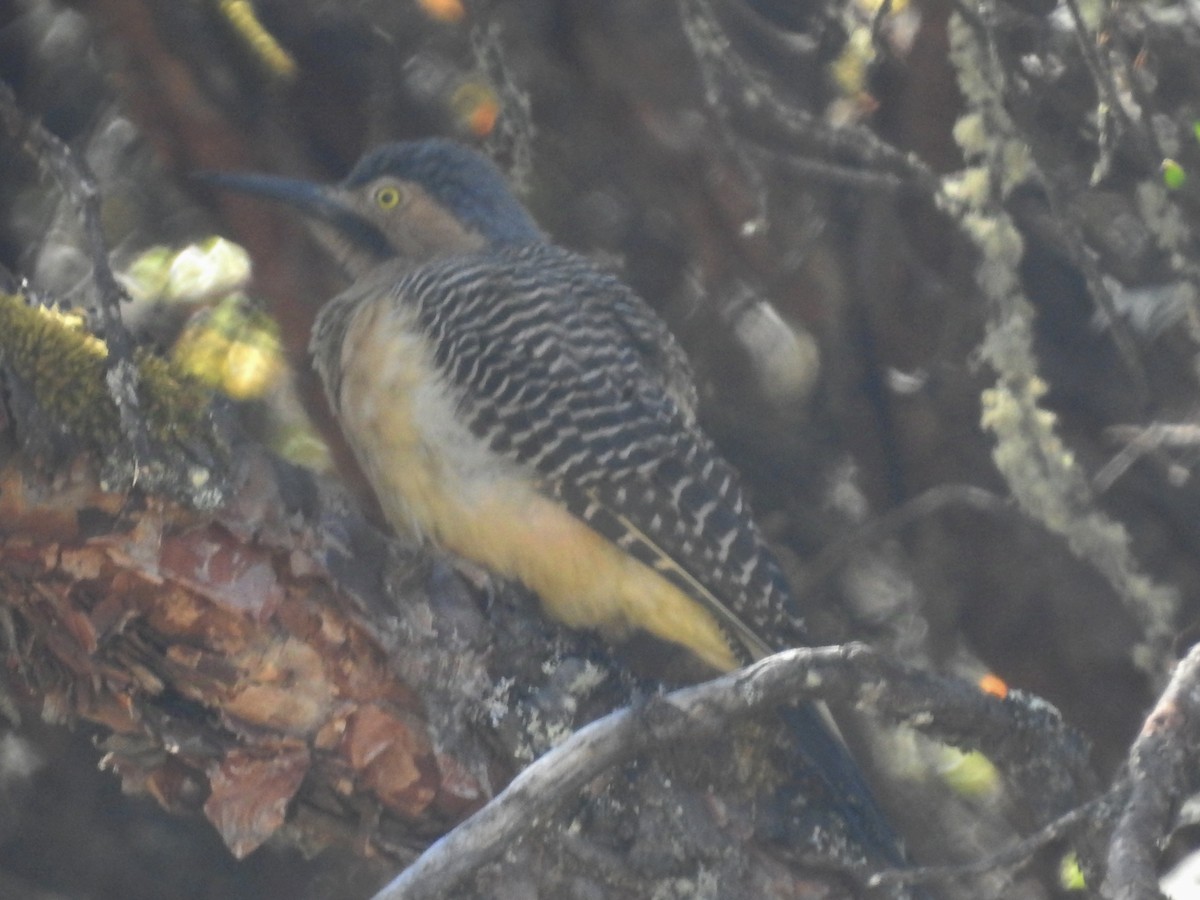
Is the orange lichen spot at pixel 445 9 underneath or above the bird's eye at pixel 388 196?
above

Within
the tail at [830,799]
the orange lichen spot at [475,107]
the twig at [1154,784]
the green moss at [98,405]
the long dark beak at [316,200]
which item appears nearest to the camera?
the twig at [1154,784]

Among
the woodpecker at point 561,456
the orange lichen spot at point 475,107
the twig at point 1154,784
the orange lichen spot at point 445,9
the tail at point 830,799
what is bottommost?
the tail at point 830,799

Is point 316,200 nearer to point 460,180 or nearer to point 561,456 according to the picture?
point 460,180

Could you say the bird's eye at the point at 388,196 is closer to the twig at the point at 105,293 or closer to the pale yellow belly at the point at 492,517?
the pale yellow belly at the point at 492,517

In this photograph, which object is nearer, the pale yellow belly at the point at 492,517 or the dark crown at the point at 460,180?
the pale yellow belly at the point at 492,517

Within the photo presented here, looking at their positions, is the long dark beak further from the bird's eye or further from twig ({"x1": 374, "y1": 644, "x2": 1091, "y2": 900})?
twig ({"x1": 374, "y1": 644, "x2": 1091, "y2": 900})

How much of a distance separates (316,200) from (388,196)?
0.64 ft

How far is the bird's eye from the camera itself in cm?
425

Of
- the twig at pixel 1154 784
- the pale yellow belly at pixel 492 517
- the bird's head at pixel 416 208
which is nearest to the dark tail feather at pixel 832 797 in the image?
the pale yellow belly at pixel 492 517

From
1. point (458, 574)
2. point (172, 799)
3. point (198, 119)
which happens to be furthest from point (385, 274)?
point (172, 799)

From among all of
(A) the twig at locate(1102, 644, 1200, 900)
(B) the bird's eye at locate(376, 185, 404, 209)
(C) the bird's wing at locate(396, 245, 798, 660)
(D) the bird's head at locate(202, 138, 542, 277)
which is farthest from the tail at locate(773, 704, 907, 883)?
(B) the bird's eye at locate(376, 185, 404, 209)

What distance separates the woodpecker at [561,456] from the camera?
135 inches

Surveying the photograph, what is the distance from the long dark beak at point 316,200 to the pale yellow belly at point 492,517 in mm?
554

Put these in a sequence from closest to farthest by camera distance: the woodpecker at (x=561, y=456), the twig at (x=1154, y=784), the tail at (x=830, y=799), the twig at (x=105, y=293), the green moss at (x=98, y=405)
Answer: the twig at (x=1154, y=784), the twig at (x=105, y=293), the green moss at (x=98, y=405), the tail at (x=830, y=799), the woodpecker at (x=561, y=456)
